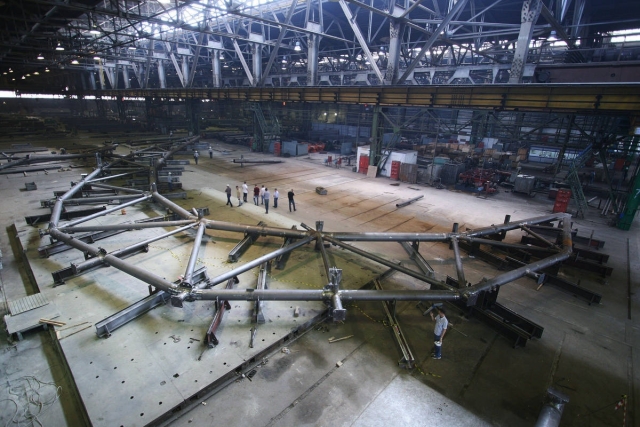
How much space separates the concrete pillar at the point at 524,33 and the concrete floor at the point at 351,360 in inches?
451

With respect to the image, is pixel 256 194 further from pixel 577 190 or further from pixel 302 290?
pixel 577 190

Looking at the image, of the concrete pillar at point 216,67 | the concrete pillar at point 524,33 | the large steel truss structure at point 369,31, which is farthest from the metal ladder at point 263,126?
the concrete pillar at point 524,33

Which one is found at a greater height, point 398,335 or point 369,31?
point 369,31

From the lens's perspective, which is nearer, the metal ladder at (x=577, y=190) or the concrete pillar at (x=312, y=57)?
the metal ladder at (x=577, y=190)

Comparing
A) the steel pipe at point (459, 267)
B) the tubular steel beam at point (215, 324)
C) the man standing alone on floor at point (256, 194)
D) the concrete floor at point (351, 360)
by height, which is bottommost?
the concrete floor at point (351, 360)

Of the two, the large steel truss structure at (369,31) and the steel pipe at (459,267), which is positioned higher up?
the large steel truss structure at (369,31)

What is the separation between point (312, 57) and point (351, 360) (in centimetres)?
2792

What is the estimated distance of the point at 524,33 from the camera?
16906 mm

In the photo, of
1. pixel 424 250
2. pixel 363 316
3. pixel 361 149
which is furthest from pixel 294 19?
pixel 363 316

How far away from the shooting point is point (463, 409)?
5840mm

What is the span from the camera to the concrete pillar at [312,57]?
28234 mm

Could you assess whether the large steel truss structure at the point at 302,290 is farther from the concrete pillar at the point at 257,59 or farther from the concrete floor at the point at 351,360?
the concrete pillar at the point at 257,59

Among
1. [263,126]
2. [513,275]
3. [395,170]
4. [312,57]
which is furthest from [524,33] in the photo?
[263,126]

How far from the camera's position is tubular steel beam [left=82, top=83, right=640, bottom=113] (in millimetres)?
14555
